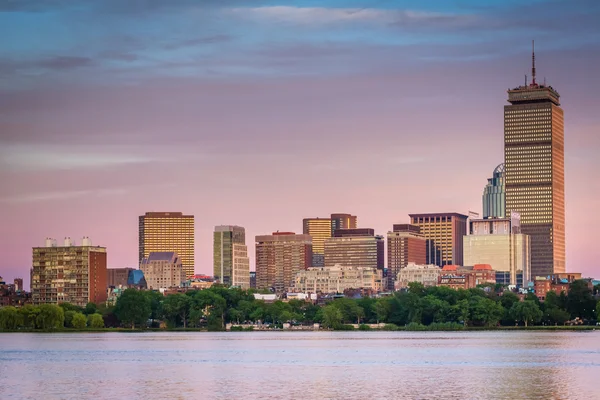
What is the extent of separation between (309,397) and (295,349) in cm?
6737

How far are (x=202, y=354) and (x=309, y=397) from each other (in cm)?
5758

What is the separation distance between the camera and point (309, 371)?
345ft

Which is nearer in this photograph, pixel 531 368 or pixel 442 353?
pixel 531 368

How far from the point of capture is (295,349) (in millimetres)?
148375

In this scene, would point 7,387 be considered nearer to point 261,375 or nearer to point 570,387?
point 261,375

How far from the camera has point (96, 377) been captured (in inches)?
4031

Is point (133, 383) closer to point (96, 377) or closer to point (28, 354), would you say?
point (96, 377)

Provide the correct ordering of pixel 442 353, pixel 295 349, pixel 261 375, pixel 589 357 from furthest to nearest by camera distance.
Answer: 1. pixel 295 349
2. pixel 442 353
3. pixel 589 357
4. pixel 261 375

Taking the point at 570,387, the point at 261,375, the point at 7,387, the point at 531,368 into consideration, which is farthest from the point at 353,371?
the point at 7,387

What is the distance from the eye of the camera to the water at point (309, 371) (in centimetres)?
8550

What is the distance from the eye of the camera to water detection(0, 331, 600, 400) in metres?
85.5

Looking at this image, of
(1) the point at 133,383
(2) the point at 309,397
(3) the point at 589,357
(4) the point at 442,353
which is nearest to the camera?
(2) the point at 309,397

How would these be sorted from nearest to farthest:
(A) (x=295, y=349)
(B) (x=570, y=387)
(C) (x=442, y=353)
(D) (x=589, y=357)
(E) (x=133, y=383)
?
(B) (x=570, y=387), (E) (x=133, y=383), (D) (x=589, y=357), (C) (x=442, y=353), (A) (x=295, y=349)

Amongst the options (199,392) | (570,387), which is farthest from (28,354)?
(570,387)
